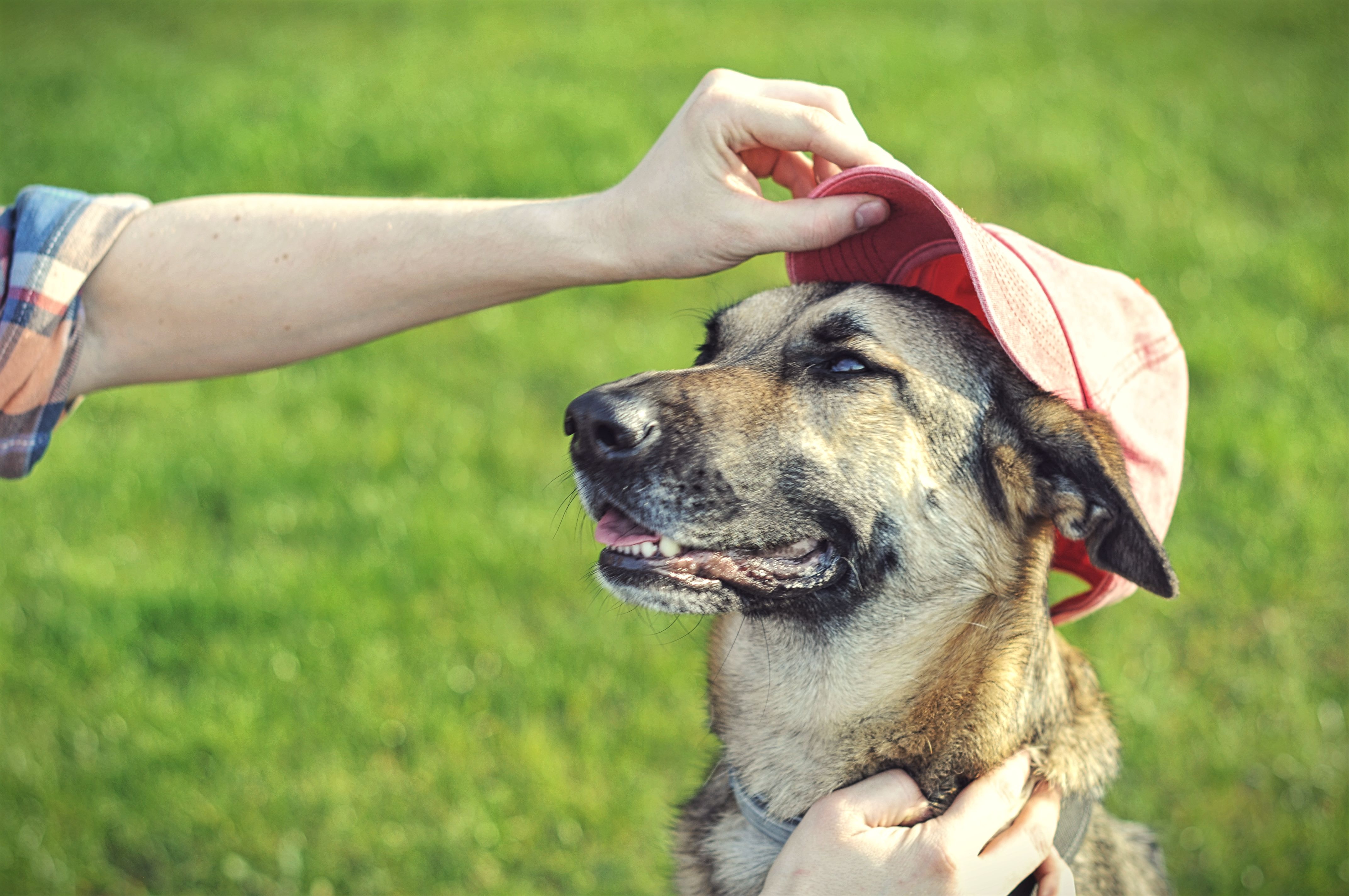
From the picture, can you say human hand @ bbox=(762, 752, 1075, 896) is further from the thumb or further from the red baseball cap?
the thumb

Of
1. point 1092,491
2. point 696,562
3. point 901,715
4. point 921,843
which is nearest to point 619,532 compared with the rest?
point 696,562

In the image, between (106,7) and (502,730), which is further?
(106,7)

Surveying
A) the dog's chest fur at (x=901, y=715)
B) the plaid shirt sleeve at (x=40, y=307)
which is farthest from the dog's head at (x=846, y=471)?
the plaid shirt sleeve at (x=40, y=307)

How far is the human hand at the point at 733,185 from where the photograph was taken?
2635 mm

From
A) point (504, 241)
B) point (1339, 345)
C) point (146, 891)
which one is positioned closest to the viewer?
point (504, 241)

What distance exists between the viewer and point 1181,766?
4.46 m

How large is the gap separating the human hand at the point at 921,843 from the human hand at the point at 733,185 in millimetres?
1397

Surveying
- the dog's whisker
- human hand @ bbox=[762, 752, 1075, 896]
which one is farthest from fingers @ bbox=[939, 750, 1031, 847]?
the dog's whisker

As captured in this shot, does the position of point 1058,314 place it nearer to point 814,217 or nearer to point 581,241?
point 814,217

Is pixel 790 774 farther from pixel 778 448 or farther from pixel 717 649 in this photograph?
pixel 778 448

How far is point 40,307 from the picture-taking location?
2689 millimetres

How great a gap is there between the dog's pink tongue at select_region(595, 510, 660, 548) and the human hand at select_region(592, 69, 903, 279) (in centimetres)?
71

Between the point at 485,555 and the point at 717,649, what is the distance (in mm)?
2595

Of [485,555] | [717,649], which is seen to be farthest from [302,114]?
[717,649]
